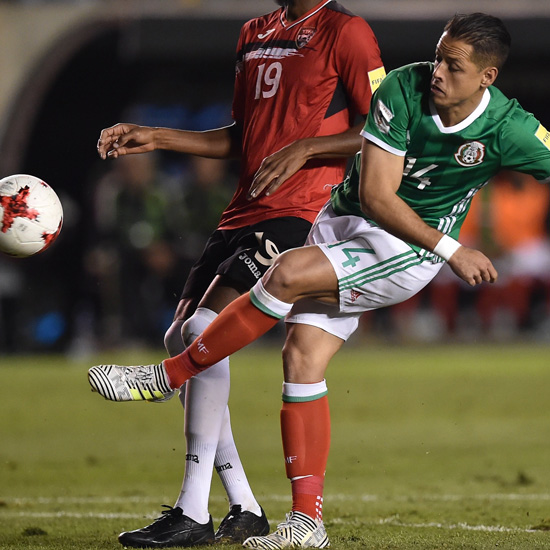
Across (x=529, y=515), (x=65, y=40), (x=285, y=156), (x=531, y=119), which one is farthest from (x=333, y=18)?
(x=65, y=40)

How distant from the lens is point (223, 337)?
197 inches

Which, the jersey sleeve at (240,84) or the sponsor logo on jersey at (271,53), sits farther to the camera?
the jersey sleeve at (240,84)

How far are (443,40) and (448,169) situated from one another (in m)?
0.55

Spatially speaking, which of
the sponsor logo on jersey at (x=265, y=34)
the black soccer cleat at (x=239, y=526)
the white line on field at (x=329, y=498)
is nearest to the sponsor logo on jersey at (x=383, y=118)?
the sponsor logo on jersey at (x=265, y=34)

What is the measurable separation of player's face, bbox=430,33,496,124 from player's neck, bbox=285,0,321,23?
3.69ft

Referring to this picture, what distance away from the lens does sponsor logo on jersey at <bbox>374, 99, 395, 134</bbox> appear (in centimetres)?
485

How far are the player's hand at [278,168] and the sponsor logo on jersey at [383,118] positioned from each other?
0.51 metres

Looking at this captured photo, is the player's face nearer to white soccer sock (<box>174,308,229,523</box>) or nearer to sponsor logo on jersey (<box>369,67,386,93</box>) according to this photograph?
sponsor logo on jersey (<box>369,67,386,93</box>)

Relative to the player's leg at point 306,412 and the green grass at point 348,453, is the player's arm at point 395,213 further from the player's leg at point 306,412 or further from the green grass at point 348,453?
the green grass at point 348,453

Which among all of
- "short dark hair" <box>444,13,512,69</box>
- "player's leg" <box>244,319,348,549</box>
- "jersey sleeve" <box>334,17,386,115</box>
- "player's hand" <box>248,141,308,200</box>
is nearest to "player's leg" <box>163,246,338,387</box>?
"player's leg" <box>244,319,348,549</box>

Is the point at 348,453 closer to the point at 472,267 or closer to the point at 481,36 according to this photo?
the point at 472,267

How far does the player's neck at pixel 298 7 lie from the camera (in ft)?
18.9

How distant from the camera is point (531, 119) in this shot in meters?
4.96

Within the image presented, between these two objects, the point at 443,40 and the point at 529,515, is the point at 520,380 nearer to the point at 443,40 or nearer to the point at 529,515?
the point at 529,515
